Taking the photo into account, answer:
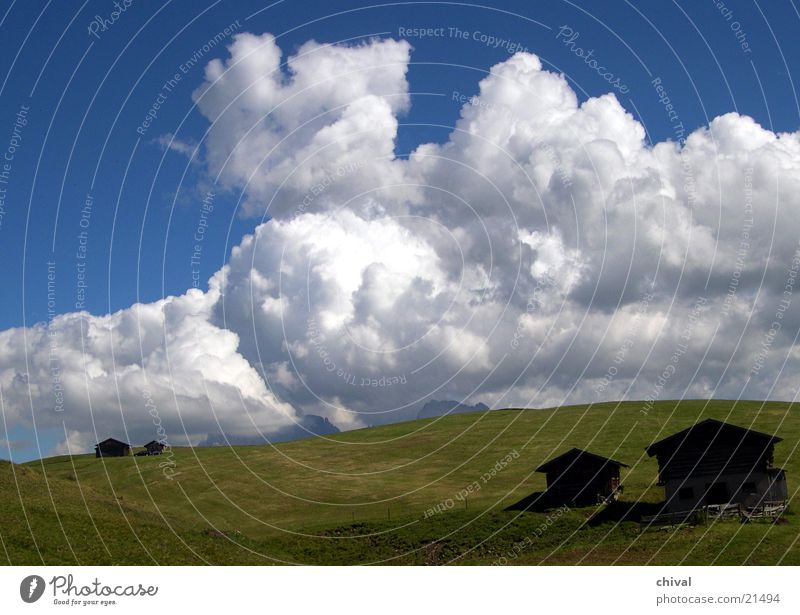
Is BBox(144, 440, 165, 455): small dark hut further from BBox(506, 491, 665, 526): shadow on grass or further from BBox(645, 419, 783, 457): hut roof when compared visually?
BBox(645, 419, 783, 457): hut roof

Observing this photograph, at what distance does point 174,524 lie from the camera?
56.1 m

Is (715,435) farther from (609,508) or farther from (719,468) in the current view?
(609,508)

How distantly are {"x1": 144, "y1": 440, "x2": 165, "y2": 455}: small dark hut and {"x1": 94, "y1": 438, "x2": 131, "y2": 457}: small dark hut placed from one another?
10.8 ft

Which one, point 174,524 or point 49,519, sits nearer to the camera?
point 49,519

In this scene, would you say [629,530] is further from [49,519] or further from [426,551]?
[49,519]

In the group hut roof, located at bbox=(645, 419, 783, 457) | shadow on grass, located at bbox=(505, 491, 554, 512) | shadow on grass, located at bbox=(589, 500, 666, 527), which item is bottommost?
shadow on grass, located at bbox=(589, 500, 666, 527)

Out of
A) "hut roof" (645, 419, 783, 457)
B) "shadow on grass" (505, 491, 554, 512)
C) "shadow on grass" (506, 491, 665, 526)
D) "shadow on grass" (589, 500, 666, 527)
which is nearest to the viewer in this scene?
"shadow on grass" (589, 500, 666, 527)

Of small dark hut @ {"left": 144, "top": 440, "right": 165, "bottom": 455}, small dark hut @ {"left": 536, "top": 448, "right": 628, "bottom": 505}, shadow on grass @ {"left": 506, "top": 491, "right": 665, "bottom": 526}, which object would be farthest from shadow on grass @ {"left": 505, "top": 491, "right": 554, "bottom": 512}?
small dark hut @ {"left": 144, "top": 440, "right": 165, "bottom": 455}

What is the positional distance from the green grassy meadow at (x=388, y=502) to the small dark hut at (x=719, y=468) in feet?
14.4

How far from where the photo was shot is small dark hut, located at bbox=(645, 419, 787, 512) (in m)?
61.7

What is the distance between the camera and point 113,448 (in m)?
144
